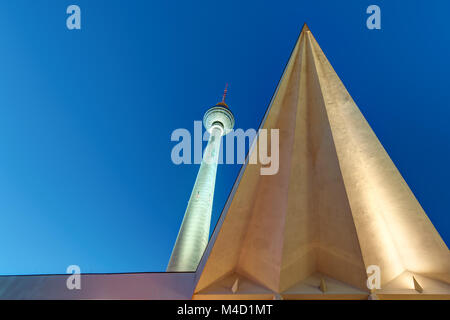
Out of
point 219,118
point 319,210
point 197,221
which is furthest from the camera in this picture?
point 219,118

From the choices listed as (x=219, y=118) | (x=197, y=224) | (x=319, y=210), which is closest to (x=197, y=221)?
(x=197, y=224)

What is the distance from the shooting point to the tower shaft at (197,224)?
62.1 ft

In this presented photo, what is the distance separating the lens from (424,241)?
35.5 ft

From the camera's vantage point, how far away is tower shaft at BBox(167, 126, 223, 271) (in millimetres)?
18922

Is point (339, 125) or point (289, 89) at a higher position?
point (289, 89)

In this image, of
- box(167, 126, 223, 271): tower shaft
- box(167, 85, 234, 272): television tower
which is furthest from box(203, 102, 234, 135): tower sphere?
box(167, 126, 223, 271): tower shaft

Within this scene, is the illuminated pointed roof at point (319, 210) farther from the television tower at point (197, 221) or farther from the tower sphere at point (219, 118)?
the tower sphere at point (219, 118)

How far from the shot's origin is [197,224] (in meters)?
22.5

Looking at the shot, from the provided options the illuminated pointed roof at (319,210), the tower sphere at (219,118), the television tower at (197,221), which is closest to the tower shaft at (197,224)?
the television tower at (197,221)

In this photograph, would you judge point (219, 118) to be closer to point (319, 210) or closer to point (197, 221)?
point (197, 221)

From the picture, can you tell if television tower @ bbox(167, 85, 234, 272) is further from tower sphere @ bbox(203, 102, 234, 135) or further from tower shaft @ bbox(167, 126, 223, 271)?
tower sphere @ bbox(203, 102, 234, 135)
